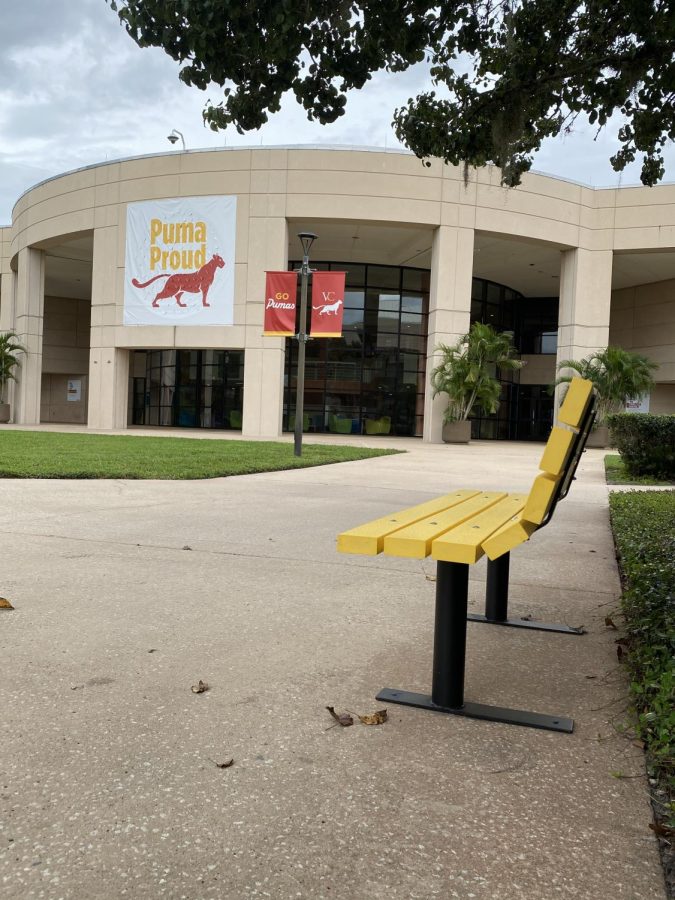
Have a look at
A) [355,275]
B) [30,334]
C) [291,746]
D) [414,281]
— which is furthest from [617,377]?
[291,746]

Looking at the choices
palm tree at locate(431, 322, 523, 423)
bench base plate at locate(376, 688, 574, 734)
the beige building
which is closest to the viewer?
bench base plate at locate(376, 688, 574, 734)

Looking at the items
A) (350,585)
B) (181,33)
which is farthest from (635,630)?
(181,33)

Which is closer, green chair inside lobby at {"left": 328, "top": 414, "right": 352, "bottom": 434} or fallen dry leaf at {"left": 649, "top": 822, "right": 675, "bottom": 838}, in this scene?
fallen dry leaf at {"left": 649, "top": 822, "right": 675, "bottom": 838}

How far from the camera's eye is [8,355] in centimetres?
3200

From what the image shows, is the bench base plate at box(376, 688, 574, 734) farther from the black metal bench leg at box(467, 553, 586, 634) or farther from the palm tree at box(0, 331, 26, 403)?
the palm tree at box(0, 331, 26, 403)

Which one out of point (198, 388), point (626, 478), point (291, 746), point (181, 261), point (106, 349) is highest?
point (181, 261)

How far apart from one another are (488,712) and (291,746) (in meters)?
0.76

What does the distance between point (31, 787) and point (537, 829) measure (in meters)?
1.36

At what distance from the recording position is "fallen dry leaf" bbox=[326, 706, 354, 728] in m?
2.50

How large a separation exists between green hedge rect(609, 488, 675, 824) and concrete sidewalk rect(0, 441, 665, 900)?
0.31 feet

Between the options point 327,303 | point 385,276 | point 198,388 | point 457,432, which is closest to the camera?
point 327,303

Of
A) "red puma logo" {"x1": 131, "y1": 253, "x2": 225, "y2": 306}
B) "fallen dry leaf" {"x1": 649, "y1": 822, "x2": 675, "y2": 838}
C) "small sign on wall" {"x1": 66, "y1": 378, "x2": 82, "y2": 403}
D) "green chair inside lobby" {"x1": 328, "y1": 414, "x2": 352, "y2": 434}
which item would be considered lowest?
"fallen dry leaf" {"x1": 649, "y1": 822, "x2": 675, "y2": 838}

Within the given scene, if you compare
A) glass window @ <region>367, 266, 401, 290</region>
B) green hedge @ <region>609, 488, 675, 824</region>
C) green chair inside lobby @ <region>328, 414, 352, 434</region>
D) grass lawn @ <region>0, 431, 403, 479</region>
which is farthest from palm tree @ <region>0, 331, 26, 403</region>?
green hedge @ <region>609, 488, 675, 824</region>

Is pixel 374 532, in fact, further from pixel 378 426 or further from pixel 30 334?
pixel 30 334
